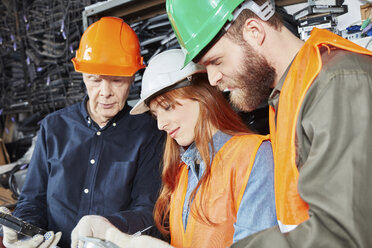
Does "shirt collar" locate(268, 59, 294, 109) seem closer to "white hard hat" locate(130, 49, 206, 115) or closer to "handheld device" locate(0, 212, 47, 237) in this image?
"white hard hat" locate(130, 49, 206, 115)

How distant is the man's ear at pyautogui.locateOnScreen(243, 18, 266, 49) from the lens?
3.84ft

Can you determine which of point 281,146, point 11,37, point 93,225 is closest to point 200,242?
point 93,225

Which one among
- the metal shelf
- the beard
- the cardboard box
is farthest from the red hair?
the metal shelf

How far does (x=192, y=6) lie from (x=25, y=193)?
1.47 m

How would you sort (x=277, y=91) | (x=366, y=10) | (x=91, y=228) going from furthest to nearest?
1. (x=366, y=10)
2. (x=91, y=228)
3. (x=277, y=91)

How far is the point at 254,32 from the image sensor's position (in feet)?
3.88

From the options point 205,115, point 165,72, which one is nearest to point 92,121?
point 165,72

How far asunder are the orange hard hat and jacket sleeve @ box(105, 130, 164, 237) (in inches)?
17.2

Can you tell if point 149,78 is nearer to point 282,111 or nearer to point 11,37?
point 282,111

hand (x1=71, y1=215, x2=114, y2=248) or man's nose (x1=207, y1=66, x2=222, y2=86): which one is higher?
man's nose (x1=207, y1=66, x2=222, y2=86)

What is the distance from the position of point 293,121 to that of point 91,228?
100 centimetres

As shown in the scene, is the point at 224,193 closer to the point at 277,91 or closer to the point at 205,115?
the point at 205,115

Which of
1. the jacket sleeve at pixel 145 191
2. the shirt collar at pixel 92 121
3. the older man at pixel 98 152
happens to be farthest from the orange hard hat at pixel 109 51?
the jacket sleeve at pixel 145 191

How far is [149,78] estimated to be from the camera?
161 centimetres
